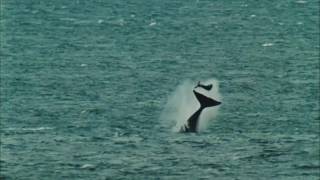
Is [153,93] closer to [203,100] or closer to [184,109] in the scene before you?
[184,109]

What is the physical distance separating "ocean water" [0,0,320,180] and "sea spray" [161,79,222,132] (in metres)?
0.35

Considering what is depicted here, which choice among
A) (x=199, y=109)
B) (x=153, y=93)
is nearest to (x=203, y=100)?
(x=199, y=109)

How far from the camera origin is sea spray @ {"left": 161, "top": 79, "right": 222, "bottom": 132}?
1203 inches

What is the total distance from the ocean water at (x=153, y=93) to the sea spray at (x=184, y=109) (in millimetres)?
350

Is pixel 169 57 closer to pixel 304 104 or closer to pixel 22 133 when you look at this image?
pixel 304 104

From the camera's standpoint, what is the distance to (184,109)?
3047 cm

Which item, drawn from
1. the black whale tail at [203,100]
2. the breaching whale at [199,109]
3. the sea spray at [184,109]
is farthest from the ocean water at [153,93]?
the black whale tail at [203,100]

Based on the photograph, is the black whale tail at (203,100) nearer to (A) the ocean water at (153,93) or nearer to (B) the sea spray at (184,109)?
(B) the sea spray at (184,109)

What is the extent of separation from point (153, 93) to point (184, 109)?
1498 cm

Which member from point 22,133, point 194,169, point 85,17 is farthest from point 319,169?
point 85,17

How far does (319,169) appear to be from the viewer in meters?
32.0

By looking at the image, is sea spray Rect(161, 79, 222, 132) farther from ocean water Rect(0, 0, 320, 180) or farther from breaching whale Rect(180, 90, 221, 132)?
ocean water Rect(0, 0, 320, 180)

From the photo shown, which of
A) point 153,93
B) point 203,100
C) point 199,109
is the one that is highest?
point 203,100

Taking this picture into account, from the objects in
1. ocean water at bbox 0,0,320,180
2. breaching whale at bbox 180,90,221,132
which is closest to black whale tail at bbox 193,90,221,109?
breaching whale at bbox 180,90,221,132
